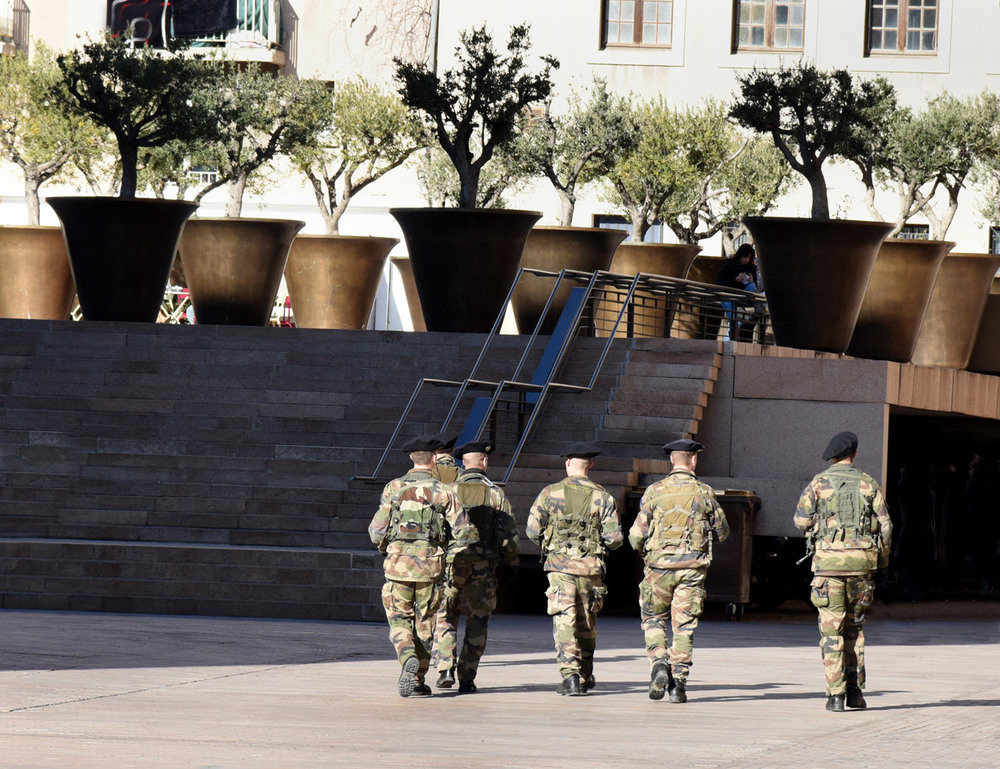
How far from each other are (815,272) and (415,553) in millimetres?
9473

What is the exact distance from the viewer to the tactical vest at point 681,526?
9.62 meters

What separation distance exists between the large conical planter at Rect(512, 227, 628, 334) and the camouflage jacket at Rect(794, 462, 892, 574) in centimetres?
1220

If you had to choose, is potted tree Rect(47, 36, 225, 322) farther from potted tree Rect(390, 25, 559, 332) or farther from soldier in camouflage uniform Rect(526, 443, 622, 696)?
soldier in camouflage uniform Rect(526, 443, 622, 696)

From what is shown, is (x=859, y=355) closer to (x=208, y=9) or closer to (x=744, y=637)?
(x=744, y=637)

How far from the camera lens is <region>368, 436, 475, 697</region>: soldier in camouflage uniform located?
9391 millimetres

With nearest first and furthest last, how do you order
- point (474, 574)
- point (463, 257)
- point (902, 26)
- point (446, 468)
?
point (474, 574), point (446, 468), point (463, 257), point (902, 26)

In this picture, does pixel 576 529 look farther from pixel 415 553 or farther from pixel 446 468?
pixel 446 468

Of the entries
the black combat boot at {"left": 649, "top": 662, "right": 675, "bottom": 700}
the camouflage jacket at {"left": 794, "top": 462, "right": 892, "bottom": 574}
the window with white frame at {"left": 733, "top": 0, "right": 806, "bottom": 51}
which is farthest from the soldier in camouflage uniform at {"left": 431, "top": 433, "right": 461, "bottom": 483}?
the window with white frame at {"left": 733, "top": 0, "right": 806, "bottom": 51}

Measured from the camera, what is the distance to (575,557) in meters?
9.60

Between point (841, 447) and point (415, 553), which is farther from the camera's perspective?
point (841, 447)

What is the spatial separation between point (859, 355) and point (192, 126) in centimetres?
780

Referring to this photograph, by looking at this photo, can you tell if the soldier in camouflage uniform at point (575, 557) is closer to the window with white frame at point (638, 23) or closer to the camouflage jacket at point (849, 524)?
the camouflage jacket at point (849, 524)

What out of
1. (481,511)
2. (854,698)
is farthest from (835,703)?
(481,511)

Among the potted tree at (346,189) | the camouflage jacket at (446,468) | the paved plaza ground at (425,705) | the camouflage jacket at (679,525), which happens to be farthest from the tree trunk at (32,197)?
the camouflage jacket at (679,525)
